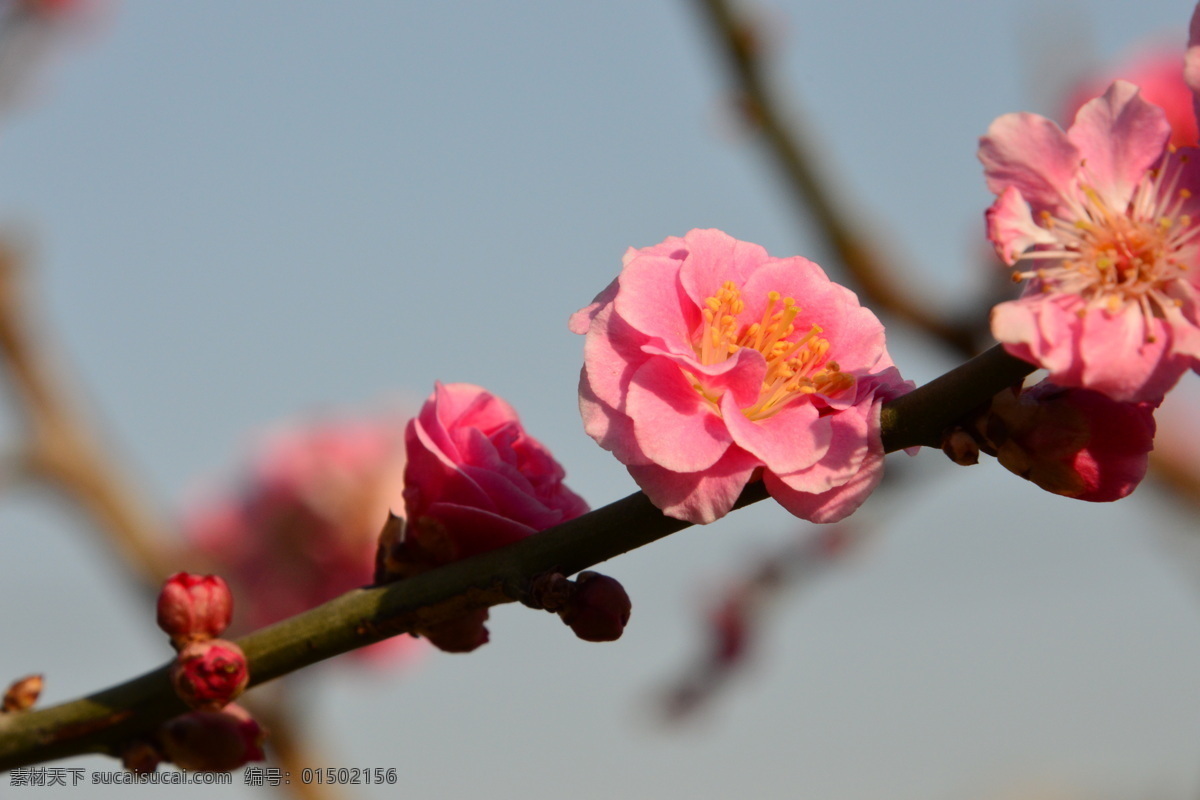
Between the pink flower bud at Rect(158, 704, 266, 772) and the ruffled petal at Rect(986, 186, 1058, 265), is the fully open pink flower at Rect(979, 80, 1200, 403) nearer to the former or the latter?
the ruffled petal at Rect(986, 186, 1058, 265)

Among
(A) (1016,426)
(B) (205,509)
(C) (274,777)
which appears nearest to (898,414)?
(A) (1016,426)

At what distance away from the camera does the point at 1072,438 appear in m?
1.01

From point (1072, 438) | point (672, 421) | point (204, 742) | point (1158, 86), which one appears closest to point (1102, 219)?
point (1072, 438)

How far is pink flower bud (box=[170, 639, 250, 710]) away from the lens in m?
1.12

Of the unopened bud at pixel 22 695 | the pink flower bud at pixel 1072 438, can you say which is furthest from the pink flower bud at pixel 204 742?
the pink flower bud at pixel 1072 438

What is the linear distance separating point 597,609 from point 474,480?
0.21 m

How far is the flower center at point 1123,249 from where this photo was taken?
999 mm

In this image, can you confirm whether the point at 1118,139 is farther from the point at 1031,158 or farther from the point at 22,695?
the point at 22,695

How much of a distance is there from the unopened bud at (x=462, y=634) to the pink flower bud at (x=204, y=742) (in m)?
0.26

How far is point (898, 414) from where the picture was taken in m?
1.04

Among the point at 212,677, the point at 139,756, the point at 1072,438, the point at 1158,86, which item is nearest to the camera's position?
the point at 1072,438

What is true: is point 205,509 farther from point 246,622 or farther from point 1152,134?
point 1152,134

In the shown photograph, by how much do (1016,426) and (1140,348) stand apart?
13 centimetres

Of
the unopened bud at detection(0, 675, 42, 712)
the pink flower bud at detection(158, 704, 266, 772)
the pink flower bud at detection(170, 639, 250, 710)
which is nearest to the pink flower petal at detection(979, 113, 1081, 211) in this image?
the pink flower bud at detection(170, 639, 250, 710)
